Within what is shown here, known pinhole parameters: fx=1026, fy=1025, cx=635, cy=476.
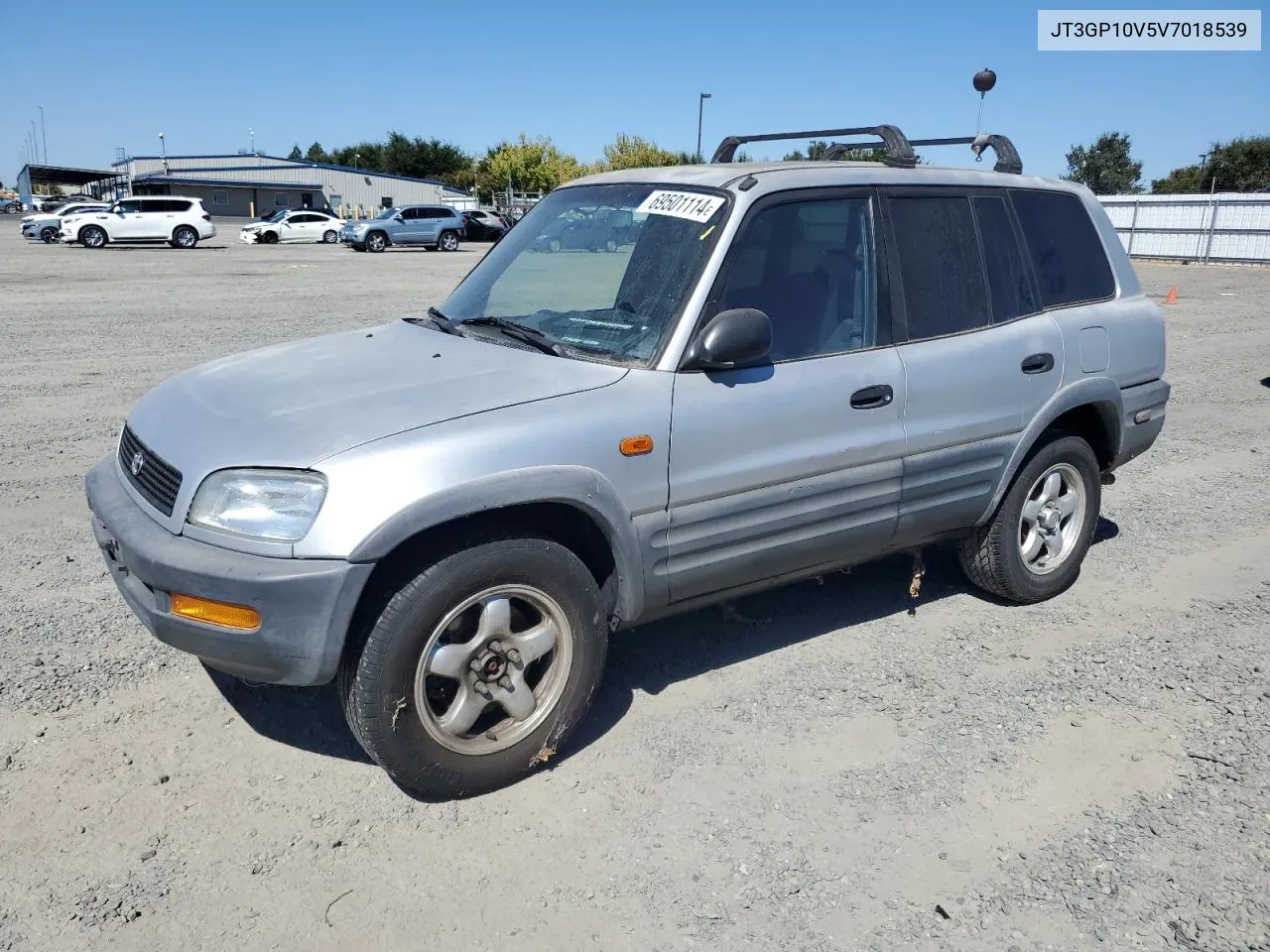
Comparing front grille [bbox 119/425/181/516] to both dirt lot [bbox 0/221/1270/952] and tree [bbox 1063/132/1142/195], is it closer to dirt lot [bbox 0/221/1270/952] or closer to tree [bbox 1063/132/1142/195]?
dirt lot [bbox 0/221/1270/952]

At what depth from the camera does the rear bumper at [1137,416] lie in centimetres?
493

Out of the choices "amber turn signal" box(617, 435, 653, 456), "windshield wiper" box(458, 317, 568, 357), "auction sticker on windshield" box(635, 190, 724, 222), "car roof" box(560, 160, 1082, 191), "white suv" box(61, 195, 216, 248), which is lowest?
"amber turn signal" box(617, 435, 653, 456)

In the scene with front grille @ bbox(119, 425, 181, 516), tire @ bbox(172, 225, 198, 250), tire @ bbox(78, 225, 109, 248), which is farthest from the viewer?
tire @ bbox(172, 225, 198, 250)

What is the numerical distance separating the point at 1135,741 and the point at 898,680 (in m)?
0.86

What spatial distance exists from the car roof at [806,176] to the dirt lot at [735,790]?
74.6 inches

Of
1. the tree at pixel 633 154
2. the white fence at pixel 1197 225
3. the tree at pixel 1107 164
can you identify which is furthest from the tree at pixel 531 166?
the white fence at pixel 1197 225

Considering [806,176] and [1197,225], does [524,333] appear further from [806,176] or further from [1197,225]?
[1197,225]

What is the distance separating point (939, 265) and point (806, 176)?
0.75 metres

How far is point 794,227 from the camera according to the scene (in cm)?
391

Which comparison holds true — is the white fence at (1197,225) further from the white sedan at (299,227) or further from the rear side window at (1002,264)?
the white sedan at (299,227)

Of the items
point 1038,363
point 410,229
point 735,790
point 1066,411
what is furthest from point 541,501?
point 410,229

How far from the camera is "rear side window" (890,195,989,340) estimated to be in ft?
13.6

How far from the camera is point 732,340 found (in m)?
3.40

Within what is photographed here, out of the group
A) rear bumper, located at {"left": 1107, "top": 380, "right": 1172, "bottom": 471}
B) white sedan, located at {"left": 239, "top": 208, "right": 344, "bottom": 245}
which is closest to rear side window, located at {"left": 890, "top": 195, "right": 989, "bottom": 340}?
rear bumper, located at {"left": 1107, "top": 380, "right": 1172, "bottom": 471}
